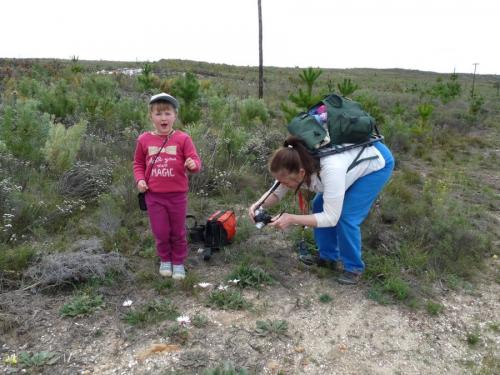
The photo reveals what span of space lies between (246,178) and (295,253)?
1704 mm

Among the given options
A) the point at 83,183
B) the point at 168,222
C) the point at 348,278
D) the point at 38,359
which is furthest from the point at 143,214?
the point at 348,278

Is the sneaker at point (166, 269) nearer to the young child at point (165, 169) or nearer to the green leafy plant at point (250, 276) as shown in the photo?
the young child at point (165, 169)

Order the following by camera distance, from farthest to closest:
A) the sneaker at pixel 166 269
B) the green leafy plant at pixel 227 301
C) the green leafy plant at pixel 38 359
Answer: the sneaker at pixel 166 269 → the green leafy plant at pixel 227 301 → the green leafy plant at pixel 38 359

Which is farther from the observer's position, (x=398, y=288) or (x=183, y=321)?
(x=398, y=288)

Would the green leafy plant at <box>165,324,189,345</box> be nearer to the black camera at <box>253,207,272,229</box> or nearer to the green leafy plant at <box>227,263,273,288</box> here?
the green leafy plant at <box>227,263,273,288</box>

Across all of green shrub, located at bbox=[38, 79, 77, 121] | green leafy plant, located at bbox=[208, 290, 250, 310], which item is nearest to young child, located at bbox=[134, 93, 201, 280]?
green leafy plant, located at bbox=[208, 290, 250, 310]

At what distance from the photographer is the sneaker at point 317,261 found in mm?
3811

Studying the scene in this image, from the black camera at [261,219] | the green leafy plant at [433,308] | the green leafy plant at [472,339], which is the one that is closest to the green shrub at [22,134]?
the black camera at [261,219]

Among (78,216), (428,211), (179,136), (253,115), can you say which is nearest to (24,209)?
(78,216)

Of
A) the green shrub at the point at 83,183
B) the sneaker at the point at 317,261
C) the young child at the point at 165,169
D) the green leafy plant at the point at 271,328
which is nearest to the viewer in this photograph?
the green leafy plant at the point at 271,328

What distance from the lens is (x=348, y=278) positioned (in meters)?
3.54

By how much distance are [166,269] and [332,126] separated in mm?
1742

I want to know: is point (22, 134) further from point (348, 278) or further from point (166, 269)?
point (348, 278)

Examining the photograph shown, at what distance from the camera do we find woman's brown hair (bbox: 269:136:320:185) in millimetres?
2949
